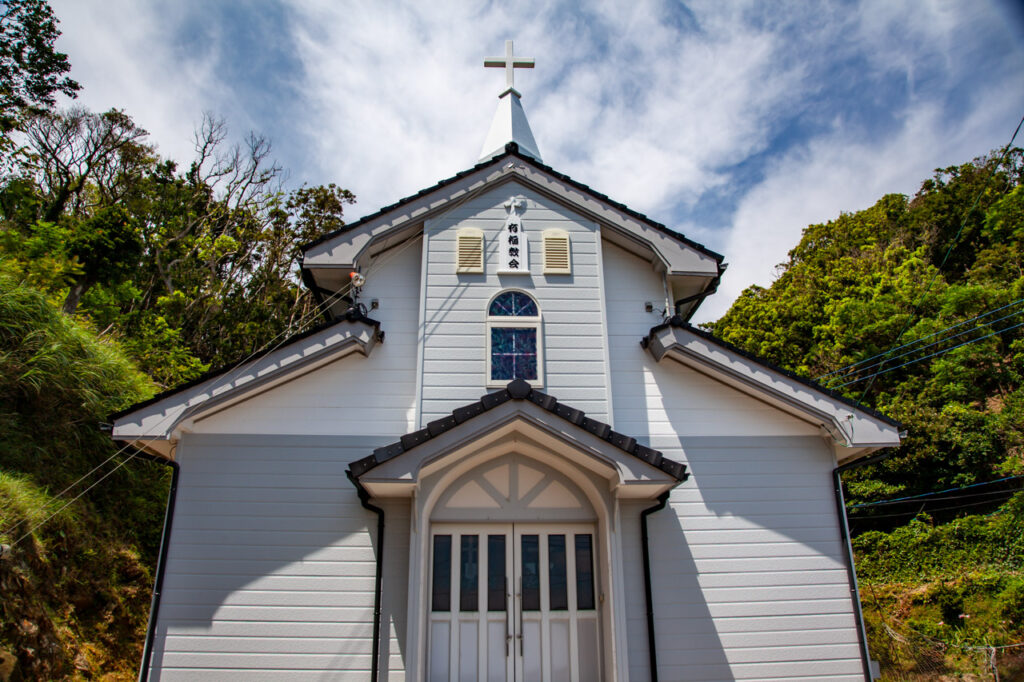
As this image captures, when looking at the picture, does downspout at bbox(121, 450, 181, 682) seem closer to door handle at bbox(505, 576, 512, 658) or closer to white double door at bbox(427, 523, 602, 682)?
white double door at bbox(427, 523, 602, 682)

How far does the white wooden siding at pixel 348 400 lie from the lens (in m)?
8.36

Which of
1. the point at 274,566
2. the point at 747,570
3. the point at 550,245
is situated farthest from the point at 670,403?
the point at 274,566

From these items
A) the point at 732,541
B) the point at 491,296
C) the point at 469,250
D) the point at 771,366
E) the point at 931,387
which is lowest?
the point at 732,541

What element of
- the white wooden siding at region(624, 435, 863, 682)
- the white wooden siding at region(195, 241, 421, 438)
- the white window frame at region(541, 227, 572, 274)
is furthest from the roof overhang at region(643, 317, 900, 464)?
the white wooden siding at region(195, 241, 421, 438)

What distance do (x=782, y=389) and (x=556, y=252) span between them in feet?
13.0

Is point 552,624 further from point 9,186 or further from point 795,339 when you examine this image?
point 795,339

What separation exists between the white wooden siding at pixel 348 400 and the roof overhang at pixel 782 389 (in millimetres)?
3804

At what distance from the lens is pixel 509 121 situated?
12.4 metres

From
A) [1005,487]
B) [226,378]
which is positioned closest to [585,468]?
[226,378]

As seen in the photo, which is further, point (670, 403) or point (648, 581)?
point (670, 403)

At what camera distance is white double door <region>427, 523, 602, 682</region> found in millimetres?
7480

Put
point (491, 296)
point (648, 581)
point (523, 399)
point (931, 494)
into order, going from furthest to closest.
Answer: point (931, 494), point (491, 296), point (648, 581), point (523, 399)

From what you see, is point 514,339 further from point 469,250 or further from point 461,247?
point 461,247

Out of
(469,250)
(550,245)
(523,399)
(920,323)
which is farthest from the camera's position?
(920,323)
